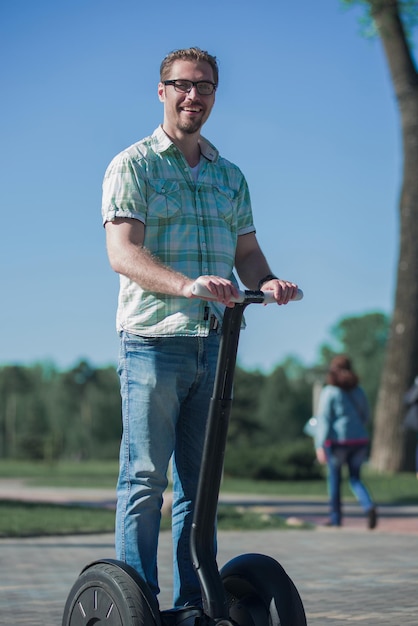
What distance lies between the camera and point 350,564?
328 inches

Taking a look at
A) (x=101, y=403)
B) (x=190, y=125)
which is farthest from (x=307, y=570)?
(x=101, y=403)

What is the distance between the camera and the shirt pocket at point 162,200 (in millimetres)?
4066

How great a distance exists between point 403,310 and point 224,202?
18.1 m

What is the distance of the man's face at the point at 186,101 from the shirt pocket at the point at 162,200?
228mm

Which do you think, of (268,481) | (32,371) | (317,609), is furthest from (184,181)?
(32,371)

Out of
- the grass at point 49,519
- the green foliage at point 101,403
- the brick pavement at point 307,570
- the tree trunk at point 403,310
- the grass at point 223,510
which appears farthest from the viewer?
the green foliage at point 101,403

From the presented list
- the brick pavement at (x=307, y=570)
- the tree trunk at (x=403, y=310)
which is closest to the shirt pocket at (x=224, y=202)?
the brick pavement at (x=307, y=570)

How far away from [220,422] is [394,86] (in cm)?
2001

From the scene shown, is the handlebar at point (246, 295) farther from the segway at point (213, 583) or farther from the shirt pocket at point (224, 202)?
the shirt pocket at point (224, 202)

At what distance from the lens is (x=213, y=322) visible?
13.4 feet

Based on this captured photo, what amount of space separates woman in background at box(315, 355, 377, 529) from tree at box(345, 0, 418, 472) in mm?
10196

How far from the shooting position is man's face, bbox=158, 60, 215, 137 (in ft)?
13.4

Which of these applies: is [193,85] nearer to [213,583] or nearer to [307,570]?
[213,583]

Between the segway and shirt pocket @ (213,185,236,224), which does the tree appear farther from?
the segway
